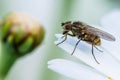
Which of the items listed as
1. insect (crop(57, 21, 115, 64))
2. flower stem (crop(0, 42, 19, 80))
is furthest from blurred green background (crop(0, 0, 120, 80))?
flower stem (crop(0, 42, 19, 80))

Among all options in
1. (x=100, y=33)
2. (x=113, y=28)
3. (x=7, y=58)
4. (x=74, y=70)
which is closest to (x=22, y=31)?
(x=7, y=58)

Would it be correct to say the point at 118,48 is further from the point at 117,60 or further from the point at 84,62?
the point at 84,62

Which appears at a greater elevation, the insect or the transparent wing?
the transparent wing

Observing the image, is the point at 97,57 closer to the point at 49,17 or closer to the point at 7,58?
the point at 7,58

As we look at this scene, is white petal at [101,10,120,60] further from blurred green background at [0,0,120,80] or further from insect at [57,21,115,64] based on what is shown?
blurred green background at [0,0,120,80]

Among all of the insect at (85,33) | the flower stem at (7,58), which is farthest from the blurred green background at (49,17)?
the flower stem at (7,58)

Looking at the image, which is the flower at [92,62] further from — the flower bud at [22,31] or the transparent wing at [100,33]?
the flower bud at [22,31]

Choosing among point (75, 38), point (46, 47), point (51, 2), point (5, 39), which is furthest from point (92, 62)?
point (51, 2)
